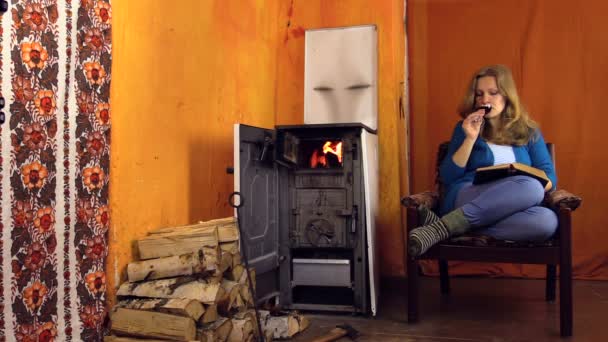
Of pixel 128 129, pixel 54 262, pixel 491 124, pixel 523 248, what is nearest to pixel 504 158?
pixel 491 124

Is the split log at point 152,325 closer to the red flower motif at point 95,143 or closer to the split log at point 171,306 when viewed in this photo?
the split log at point 171,306

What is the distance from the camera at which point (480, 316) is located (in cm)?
298

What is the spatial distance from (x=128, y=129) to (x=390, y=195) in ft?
6.32

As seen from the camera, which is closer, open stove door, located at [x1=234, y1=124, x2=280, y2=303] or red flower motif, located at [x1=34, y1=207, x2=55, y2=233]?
red flower motif, located at [x1=34, y1=207, x2=55, y2=233]

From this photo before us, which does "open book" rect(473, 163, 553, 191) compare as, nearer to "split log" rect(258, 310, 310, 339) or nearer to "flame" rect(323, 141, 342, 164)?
"flame" rect(323, 141, 342, 164)

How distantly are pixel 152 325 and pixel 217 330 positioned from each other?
0.24m

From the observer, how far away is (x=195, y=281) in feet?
7.45

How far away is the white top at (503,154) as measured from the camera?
3.01 m

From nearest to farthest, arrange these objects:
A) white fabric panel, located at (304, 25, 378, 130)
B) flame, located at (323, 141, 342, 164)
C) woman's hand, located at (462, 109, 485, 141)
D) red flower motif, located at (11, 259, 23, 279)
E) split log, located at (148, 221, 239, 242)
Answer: red flower motif, located at (11, 259, 23, 279), split log, located at (148, 221, 239, 242), woman's hand, located at (462, 109, 485, 141), flame, located at (323, 141, 342, 164), white fabric panel, located at (304, 25, 378, 130)

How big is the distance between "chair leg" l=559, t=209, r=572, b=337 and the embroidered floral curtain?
1925 millimetres

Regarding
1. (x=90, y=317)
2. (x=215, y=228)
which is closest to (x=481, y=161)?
(x=215, y=228)

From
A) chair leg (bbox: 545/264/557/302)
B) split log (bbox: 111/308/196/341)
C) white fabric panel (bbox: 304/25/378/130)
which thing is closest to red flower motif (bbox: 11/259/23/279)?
split log (bbox: 111/308/196/341)

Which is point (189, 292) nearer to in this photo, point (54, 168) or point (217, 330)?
point (217, 330)

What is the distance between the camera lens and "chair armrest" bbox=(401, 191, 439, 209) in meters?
2.84
